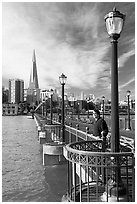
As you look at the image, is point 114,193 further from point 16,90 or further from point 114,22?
point 16,90

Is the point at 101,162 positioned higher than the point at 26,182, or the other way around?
the point at 101,162

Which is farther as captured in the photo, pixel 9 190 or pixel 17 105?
pixel 17 105

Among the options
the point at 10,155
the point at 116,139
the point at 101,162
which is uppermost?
the point at 116,139

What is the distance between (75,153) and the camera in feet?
14.9

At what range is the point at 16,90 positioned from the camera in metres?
152

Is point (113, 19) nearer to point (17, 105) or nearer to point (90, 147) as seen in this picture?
point (90, 147)

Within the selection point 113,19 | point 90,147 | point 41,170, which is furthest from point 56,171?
point 113,19

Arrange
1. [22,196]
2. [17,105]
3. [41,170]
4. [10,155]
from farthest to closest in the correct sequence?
[17,105]
[10,155]
[41,170]
[22,196]

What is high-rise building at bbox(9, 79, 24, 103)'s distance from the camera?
463 ft

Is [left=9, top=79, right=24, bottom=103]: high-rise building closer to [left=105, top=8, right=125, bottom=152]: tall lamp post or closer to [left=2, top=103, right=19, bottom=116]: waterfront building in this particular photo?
[left=2, top=103, right=19, bottom=116]: waterfront building

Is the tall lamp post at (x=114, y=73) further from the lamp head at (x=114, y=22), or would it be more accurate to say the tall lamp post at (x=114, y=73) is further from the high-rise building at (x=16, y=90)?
the high-rise building at (x=16, y=90)

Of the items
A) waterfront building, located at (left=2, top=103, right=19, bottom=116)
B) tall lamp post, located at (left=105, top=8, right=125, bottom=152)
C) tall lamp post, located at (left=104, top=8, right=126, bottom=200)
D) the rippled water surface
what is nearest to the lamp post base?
tall lamp post, located at (left=104, top=8, right=126, bottom=200)

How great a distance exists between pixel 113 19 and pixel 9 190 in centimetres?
882

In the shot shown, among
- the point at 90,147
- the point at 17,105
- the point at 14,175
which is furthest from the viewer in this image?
the point at 17,105
